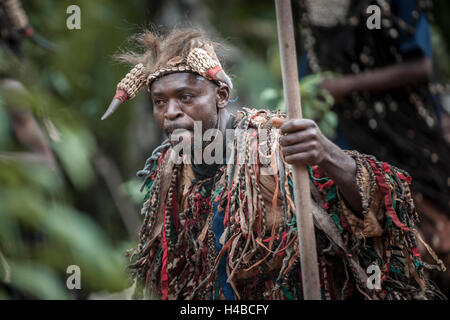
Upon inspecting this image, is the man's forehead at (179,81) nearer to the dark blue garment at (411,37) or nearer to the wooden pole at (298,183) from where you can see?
the wooden pole at (298,183)

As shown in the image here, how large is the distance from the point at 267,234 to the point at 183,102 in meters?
0.59

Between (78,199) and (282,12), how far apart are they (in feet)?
7.31

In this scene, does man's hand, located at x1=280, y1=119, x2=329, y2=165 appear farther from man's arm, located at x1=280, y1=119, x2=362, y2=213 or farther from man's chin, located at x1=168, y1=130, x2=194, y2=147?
man's chin, located at x1=168, y1=130, x2=194, y2=147

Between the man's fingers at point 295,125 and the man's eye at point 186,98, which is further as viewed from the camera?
the man's eye at point 186,98

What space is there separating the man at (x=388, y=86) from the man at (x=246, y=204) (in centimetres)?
145

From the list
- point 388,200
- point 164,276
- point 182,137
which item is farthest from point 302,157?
point 164,276

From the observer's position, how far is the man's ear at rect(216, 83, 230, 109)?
83.4 inches

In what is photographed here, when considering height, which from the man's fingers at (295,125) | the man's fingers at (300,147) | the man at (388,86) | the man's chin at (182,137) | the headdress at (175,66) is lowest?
the man's fingers at (300,147)

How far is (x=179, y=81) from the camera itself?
2035 mm

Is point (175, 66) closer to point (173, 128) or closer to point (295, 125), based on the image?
point (173, 128)

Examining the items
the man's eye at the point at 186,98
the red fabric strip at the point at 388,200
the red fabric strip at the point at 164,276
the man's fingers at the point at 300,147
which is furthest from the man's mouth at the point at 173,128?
the red fabric strip at the point at 388,200

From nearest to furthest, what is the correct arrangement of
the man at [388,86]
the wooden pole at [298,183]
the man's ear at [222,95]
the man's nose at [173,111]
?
the wooden pole at [298,183] → the man's nose at [173,111] → the man's ear at [222,95] → the man at [388,86]

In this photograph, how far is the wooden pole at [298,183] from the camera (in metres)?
1.58

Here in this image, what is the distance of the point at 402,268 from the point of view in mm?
1984
